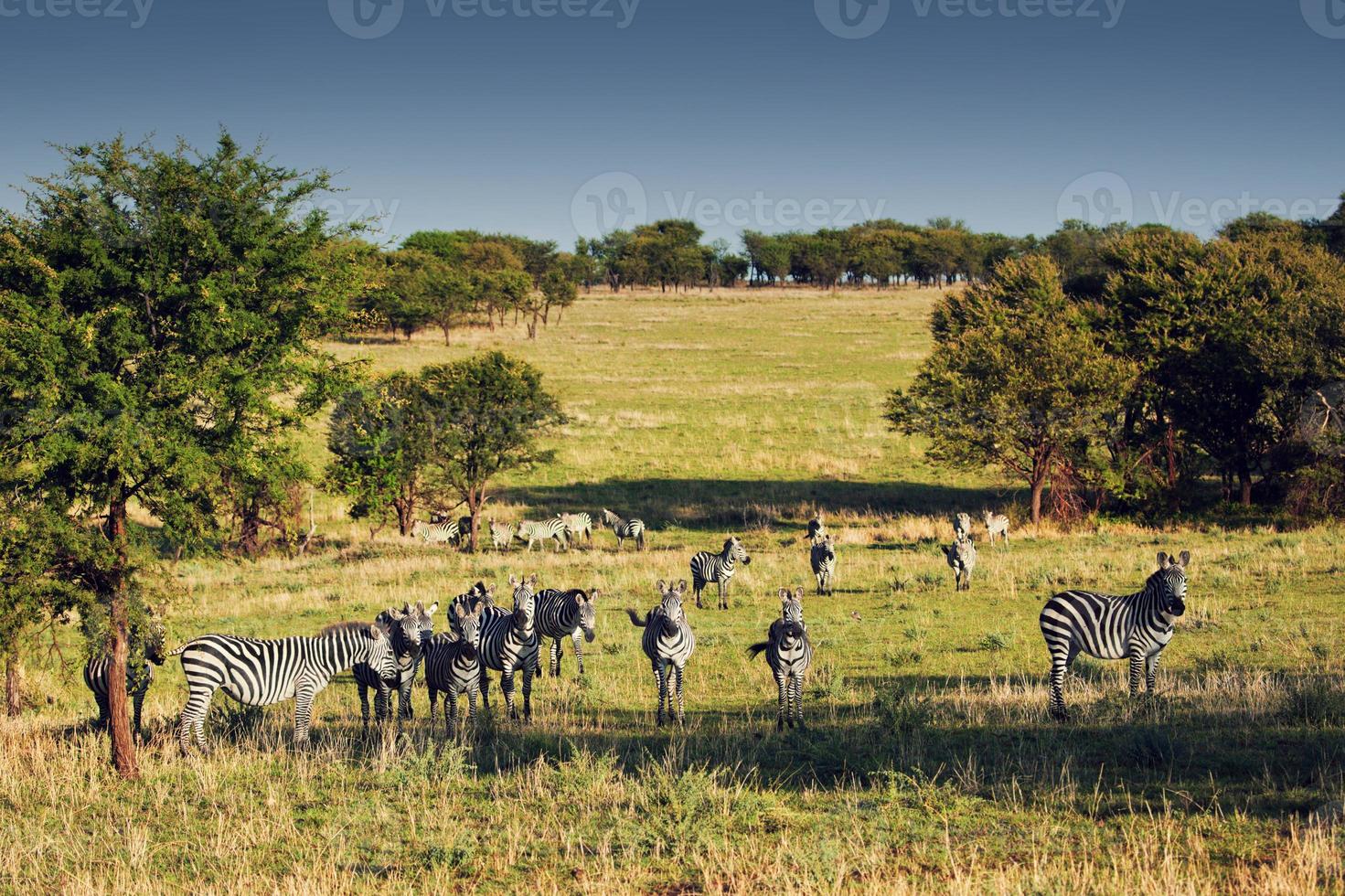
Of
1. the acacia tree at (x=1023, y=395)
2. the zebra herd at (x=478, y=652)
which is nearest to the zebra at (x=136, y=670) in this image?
the zebra herd at (x=478, y=652)

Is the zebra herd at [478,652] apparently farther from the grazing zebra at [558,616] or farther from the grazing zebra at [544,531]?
the grazing zebra at [544,531]

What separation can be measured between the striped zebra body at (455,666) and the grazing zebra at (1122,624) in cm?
783

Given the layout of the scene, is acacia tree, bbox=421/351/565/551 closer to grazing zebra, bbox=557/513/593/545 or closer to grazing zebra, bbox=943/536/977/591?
grazing zebra, bbox=557/513/593/545

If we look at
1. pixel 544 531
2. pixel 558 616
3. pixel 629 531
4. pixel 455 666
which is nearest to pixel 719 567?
pixel 558 616

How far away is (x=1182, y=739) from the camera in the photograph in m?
10.9

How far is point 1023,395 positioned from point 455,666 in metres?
26.3

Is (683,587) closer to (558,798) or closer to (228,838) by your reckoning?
(558,798)

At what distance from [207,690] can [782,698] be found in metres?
7.70

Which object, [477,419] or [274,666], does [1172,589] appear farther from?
[477,419]

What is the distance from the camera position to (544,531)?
3412cm

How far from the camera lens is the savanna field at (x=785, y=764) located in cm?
815

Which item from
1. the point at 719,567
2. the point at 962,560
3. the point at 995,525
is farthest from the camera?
the point at 995,525

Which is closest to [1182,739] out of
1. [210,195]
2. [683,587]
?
[683,587]

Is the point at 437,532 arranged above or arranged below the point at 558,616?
below
